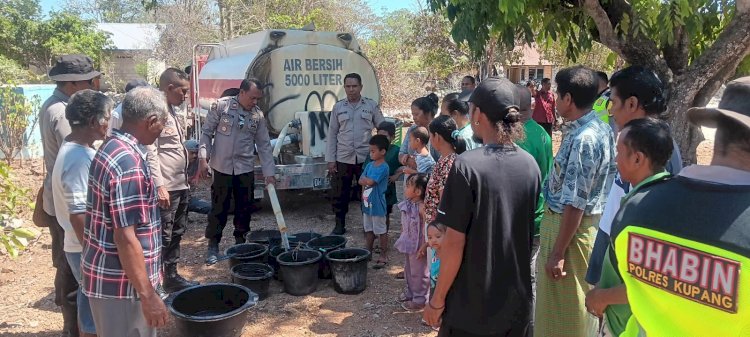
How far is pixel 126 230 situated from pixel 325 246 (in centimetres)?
308

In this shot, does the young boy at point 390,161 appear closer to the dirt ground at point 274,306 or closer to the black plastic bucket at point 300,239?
the dirt ground at point 274,306

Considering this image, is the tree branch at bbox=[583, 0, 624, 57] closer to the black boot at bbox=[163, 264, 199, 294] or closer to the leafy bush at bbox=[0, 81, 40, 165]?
the black boot at bbox=[163, 264, 199, 294]

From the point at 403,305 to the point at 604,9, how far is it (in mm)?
3566

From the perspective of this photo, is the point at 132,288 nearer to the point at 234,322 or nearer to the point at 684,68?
the point at 234,322

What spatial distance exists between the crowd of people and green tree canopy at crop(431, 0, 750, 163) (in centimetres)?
145

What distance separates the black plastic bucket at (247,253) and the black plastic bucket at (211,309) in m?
0.91

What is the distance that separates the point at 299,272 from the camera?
4.56m

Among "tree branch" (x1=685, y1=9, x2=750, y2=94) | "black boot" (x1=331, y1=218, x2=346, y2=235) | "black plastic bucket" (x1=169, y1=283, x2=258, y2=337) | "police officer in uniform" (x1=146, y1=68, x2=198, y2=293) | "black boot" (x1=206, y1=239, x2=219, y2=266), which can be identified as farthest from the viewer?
"black boot" (x1=331, y1=218, x2=346, y2=235)

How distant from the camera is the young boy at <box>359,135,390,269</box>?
208 inches

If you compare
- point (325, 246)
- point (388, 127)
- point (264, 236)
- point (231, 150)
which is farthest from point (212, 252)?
point (388, 127)

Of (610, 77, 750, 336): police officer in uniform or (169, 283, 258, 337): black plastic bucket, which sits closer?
(610, 77, 750, 336): police officer in uniform

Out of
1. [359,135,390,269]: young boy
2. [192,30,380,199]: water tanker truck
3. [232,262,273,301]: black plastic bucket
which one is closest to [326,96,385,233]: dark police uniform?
[192,30,380,199]: water tanker truck

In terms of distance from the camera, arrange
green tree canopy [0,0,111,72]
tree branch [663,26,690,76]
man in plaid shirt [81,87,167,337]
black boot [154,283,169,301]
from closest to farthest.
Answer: man in plaid shirt [81,87,167,337]
black boot [154,283,169,301]
tree branch [663,26,690,76]
green tree canopy [0,0,111,72]

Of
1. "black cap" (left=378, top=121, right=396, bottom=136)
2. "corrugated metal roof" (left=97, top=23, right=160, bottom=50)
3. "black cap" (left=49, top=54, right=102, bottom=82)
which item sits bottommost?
"black cap" (left=378, top=121, right=396, bottom=136)
